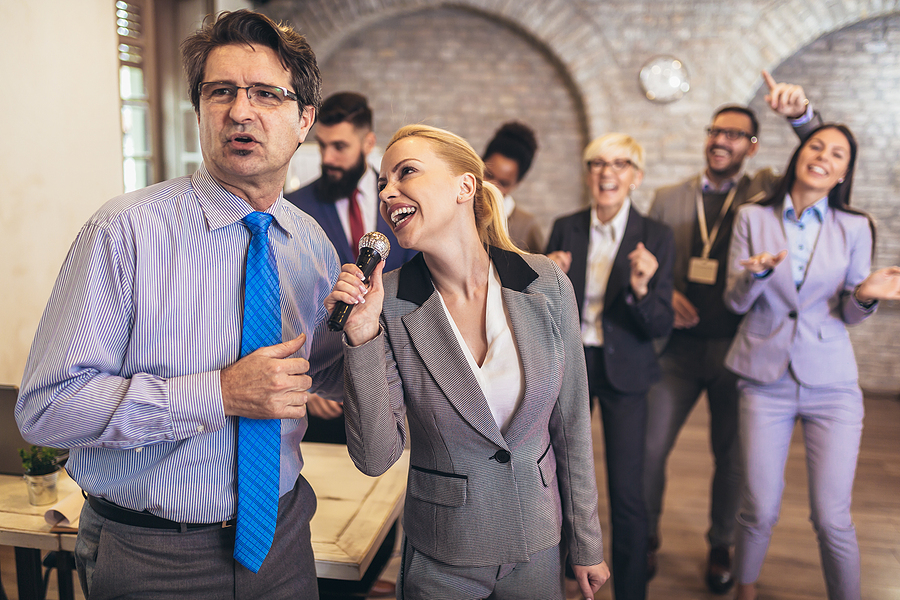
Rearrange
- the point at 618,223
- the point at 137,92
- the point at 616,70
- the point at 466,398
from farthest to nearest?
the point at 616,70
the point at 137,92
the point at 618,223
the point at 466,398

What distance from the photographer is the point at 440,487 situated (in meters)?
1.40

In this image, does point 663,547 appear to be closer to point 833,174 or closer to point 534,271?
point 833,174

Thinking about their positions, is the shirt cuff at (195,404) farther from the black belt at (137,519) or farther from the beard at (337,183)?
the beard at (337,183)

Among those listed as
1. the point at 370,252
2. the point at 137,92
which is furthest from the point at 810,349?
the point at 137,92

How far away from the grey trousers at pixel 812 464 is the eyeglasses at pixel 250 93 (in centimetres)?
201

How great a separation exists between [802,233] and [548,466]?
5.14ft

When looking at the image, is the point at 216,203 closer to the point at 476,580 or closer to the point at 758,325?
the point at 476,580

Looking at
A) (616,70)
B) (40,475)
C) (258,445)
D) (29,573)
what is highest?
(616,70)

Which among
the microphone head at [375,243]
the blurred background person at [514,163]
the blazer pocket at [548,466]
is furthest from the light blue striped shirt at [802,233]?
the microphone head at [375,243]

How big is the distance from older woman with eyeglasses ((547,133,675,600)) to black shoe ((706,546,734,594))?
581mm

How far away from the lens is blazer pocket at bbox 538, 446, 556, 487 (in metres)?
1.45

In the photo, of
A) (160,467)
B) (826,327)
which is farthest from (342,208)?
(826,327)

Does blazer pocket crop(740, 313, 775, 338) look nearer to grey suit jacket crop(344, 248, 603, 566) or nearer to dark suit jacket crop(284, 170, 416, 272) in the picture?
grey suit jacket crop(344, 248, 603, 566)

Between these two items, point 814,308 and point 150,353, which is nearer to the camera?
point 150,353
